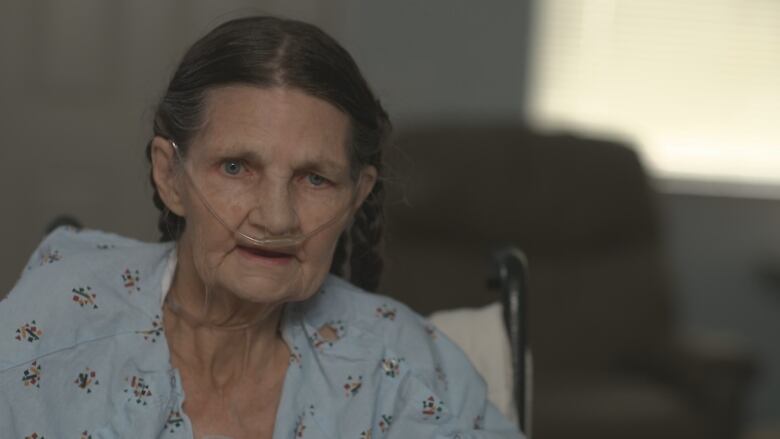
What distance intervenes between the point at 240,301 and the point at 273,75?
30 cm

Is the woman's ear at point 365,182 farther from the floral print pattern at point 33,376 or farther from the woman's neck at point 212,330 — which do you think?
the floral print pattern at point 33,376

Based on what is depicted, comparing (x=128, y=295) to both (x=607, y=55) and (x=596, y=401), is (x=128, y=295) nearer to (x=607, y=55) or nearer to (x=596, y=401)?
(x=596, y=401)

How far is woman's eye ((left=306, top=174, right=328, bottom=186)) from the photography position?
1.46 m

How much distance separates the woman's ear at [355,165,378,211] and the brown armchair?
1.98m

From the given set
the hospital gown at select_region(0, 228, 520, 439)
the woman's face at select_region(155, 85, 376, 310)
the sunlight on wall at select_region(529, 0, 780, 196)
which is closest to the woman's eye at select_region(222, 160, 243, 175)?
the woman's face at select_region(155, 85, 376, 310)

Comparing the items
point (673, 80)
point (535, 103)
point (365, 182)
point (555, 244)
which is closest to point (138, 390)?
point (365, 182)

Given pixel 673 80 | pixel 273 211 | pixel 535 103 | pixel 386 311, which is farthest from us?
pixel 673 80

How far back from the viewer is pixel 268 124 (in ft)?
4.63

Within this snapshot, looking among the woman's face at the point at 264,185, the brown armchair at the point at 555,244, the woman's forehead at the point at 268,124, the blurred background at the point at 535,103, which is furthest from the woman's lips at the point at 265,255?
the brown armchair at the point at 555,244

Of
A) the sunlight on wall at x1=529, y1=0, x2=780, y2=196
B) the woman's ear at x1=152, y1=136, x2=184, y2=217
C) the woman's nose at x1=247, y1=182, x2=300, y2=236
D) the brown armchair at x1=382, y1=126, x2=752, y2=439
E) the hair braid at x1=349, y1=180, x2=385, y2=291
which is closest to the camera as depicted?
the woman's nose at x1=247, y1=182, x2=300, y2=236

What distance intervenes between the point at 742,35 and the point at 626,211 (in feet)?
3.43

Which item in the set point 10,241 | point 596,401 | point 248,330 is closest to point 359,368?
point 248,330

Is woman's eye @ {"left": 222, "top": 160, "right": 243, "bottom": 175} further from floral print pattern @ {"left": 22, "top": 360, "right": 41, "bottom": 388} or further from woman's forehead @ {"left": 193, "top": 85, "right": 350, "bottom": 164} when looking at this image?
floral print pattern @ {"left": 22, "top": 360, "right": 41, "bottom": 388}

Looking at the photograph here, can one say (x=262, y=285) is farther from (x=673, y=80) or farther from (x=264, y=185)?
(x=673, y=80)
